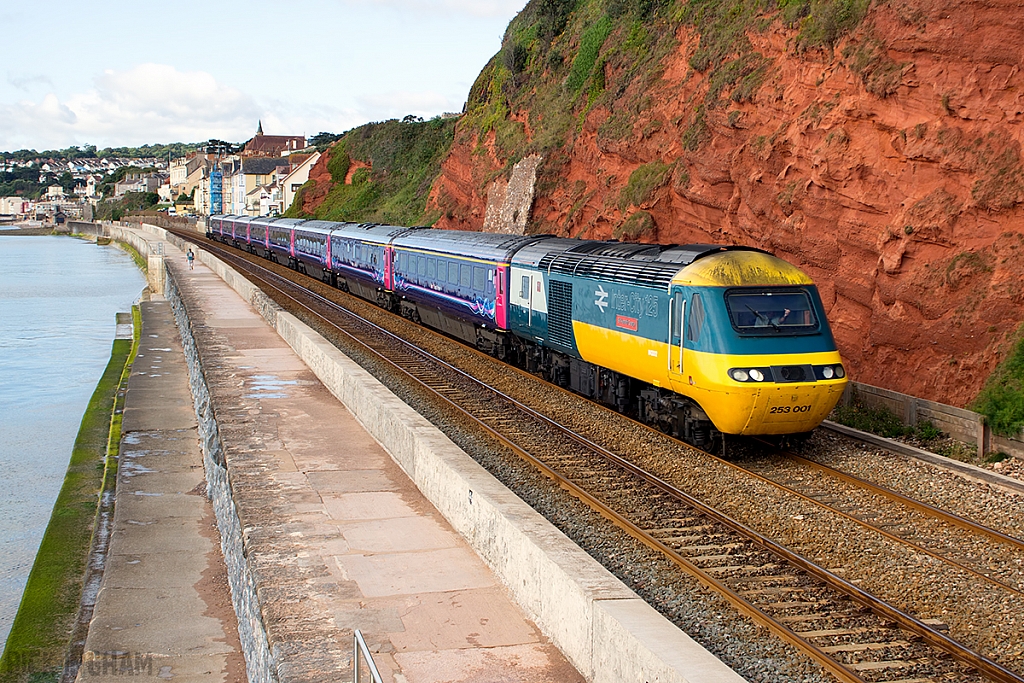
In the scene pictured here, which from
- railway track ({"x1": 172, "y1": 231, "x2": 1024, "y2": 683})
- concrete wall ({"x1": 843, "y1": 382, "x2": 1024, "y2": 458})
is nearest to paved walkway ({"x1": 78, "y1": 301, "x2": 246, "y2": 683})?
railway track ({"x1": 172, "y1": 231, "x2": 1024, "y2": 683})

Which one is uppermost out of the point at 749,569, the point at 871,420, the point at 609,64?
the point at 609,64

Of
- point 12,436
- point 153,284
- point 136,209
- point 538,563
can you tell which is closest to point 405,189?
point 153,284

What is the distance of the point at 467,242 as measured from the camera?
25062 mm

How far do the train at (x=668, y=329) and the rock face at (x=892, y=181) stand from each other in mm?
4815

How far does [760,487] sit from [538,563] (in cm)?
526

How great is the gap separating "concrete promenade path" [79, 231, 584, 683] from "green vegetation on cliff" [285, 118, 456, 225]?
2092 inches

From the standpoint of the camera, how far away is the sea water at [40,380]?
18.1 meters

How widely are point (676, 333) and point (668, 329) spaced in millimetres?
206

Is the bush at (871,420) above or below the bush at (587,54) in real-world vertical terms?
below

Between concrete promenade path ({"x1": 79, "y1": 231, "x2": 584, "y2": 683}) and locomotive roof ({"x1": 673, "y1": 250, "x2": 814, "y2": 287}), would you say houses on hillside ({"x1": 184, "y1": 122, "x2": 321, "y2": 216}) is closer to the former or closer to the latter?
concrete promenade path ({"x1": 79, "y1": 231, "x2": 584, "y2": 683})

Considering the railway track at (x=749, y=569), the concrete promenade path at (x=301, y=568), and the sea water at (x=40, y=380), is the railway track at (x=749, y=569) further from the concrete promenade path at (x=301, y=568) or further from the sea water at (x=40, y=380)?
the sea water at (x=40, y=380)

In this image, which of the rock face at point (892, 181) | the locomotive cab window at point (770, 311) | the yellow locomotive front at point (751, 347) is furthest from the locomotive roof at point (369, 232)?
the locomotive cab window at point (770, 311)

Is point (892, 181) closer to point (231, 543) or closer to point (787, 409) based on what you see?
point (787, 409)

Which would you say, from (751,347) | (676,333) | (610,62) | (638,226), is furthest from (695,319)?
(610,62)
